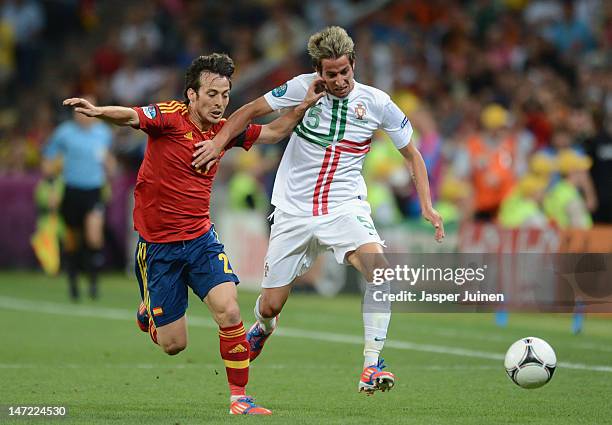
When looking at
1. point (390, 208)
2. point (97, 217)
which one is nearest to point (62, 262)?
point (97, 217)

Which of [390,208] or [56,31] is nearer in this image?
[390,208]

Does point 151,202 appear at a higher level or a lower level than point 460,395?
higher

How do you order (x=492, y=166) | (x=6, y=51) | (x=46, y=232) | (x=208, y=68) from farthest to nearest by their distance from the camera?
(x=6, y=51)
(x=46, y=232)
(x=492, y=166)
(x=208, y=68)

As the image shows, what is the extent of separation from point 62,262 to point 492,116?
791 centimetres

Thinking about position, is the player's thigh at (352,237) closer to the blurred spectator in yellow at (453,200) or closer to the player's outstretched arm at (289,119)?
the player's outstretched arm at (289,119)

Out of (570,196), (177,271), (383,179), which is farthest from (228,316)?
(383,179)

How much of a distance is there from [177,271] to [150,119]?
1040mm

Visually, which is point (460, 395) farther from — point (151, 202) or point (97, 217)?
point (97, 217)

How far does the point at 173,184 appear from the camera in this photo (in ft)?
27.5

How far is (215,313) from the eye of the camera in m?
8.12

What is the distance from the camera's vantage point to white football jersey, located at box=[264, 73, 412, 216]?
899 cm

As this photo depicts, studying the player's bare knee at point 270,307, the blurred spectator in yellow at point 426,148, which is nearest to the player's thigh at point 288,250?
the player's bare knee at point 270,307

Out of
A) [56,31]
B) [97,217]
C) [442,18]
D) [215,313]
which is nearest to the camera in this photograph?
[215,313]

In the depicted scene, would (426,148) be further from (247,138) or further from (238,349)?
(238,349)
